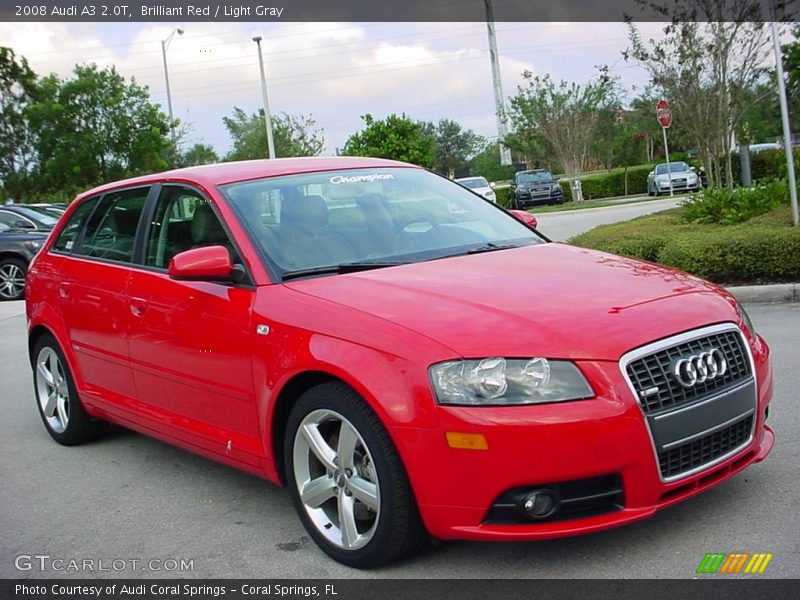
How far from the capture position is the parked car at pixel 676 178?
107 feet

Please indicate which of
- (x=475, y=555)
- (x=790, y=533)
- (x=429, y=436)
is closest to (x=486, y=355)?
(x=429, y=436)

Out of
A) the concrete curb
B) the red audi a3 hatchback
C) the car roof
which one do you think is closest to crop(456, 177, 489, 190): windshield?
the concrete curb

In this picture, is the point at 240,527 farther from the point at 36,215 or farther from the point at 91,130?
the point at 91,130

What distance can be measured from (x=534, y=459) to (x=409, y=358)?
1.84 feet

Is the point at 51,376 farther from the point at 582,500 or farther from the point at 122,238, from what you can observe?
the point at 582,500

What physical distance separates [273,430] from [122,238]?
1.92 metres

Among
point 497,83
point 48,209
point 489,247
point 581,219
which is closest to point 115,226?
point 489,247

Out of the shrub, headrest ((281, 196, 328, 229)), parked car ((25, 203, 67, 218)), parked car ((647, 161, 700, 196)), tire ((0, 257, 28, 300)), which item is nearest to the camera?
headrest ((281, 196, 328, 229))

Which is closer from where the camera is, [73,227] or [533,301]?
[533,301]

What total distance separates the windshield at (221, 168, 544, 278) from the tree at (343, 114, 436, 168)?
28797 mm

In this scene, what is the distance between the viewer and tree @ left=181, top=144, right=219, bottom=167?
53594 millimetres

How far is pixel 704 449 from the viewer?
3.45 m

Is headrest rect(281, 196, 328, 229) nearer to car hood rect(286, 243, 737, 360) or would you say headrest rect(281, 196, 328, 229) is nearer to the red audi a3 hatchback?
the red audi a3 hatchback

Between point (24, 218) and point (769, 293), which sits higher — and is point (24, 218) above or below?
above
